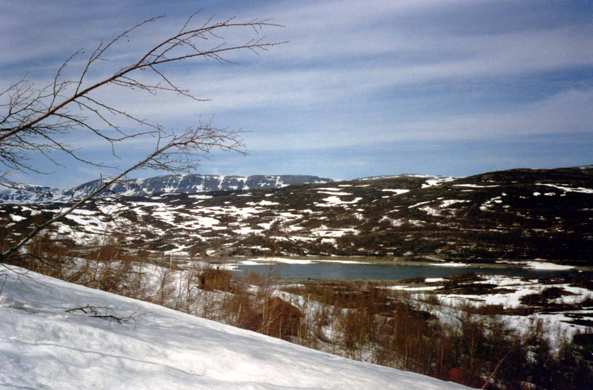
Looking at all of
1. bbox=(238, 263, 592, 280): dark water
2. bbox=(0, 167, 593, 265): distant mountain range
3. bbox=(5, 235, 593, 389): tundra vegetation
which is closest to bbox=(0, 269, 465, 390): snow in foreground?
bbox=(5, 235, 593, 389): tundra vegetation

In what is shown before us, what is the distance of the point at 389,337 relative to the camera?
638 inches

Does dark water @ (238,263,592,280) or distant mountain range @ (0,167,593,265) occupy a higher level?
distant mountain range @ (0,167,593,265)

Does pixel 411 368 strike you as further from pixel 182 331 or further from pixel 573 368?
pixel 182 331

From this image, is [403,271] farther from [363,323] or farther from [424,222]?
[424,222]

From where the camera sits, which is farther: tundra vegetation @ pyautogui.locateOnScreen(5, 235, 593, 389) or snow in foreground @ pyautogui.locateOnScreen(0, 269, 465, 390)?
tundra vegetation @ pyautogui.locateOnScreen(5, 235, 593, 389)

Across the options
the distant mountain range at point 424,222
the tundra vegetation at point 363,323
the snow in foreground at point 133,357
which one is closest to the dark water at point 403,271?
the distant mountain range at point 424,222

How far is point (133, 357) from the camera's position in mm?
2188

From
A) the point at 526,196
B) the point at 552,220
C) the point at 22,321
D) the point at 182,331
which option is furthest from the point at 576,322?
the point at 526,196

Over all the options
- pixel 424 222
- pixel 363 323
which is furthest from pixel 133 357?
pixel 424 222

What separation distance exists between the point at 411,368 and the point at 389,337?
1645mm

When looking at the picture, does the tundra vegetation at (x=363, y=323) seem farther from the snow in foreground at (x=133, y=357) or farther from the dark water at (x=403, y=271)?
the dark water at (x=403, y=271)

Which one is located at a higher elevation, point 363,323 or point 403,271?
point 403,271

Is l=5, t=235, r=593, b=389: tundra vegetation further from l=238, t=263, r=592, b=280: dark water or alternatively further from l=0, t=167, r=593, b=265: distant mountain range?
l=0, t=167, r=593, b=265: distant mountain range

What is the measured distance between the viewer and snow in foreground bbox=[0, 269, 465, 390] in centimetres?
177
